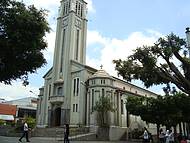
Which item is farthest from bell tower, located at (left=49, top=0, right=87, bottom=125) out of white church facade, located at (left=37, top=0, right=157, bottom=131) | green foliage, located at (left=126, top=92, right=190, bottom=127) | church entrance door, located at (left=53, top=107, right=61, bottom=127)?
green foliage, located at (left=126, top=92, right=190, bottom=127)

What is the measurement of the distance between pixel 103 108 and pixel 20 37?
27.9 meters

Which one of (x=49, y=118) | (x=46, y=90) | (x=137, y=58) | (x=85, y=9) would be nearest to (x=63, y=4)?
(x=85, y=9)

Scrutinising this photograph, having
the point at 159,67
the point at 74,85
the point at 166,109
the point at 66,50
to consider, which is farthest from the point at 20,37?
the point at 66,50

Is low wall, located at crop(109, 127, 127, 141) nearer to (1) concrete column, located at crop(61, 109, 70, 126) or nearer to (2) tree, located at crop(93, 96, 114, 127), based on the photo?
(2) tree, located at crop(93, 96, 114, 127)

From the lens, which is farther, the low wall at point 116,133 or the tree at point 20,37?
the low wall at point 116,133

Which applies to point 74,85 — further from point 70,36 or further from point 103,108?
point 70,36

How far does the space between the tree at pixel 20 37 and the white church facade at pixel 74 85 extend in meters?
27.6

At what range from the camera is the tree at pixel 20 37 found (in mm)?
13562

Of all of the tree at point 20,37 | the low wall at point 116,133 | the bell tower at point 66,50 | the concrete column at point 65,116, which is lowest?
the low wall at point 116,133

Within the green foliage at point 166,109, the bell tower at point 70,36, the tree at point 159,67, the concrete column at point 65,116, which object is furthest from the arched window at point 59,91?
the tree at point 159,67

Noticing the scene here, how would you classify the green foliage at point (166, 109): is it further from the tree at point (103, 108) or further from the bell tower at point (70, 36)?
the bell tower at point (70, 36)

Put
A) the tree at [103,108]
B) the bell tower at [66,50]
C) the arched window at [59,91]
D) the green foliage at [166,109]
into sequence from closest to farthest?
1. the green foliage at [166,109]
2. the tree at [103,108]
3. the bell tower at [66,50]
4. the arched window at [59,91]

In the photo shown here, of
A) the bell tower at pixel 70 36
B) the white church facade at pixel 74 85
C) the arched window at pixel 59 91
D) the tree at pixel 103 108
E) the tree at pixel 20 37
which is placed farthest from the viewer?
the bell tower at pixel 70 36

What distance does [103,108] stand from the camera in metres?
40.3
